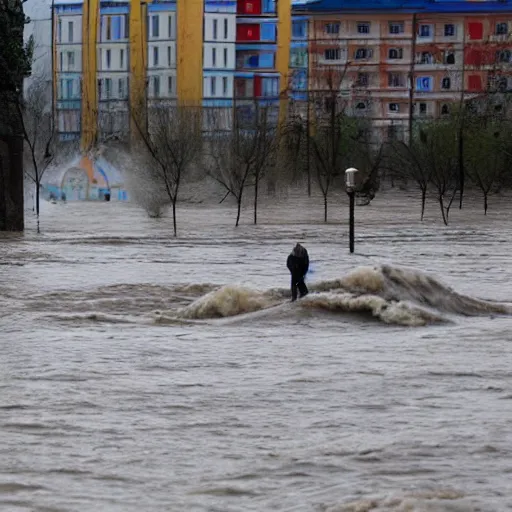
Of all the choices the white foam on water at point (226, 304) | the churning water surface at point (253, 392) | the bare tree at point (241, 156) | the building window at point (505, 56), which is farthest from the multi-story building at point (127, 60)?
the white foam on water at point (226, 304)

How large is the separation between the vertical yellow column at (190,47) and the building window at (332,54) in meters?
7.01

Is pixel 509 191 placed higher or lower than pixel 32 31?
lower

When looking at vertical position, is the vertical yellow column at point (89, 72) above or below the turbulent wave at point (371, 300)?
above

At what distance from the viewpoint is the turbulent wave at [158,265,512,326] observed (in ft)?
50.1

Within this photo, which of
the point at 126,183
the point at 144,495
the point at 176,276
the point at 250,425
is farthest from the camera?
the point at 126,183

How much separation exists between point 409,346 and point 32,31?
2428 inches

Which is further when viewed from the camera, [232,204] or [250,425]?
[232,204]

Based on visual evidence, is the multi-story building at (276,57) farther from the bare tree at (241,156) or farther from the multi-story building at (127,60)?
the bare tree at (241,156)

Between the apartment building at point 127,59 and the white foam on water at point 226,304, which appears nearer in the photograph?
the white foam on water at point 226,304

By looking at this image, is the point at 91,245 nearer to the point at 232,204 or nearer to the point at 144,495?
the point at 144,495

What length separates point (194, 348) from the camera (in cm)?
1330

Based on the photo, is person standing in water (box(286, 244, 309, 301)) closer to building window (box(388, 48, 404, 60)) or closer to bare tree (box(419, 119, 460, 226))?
bare tree (box(419, 119, 460, 226))

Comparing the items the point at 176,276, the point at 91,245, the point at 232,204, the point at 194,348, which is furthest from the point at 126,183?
the point at 194,348

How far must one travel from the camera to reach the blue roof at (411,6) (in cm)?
7394
